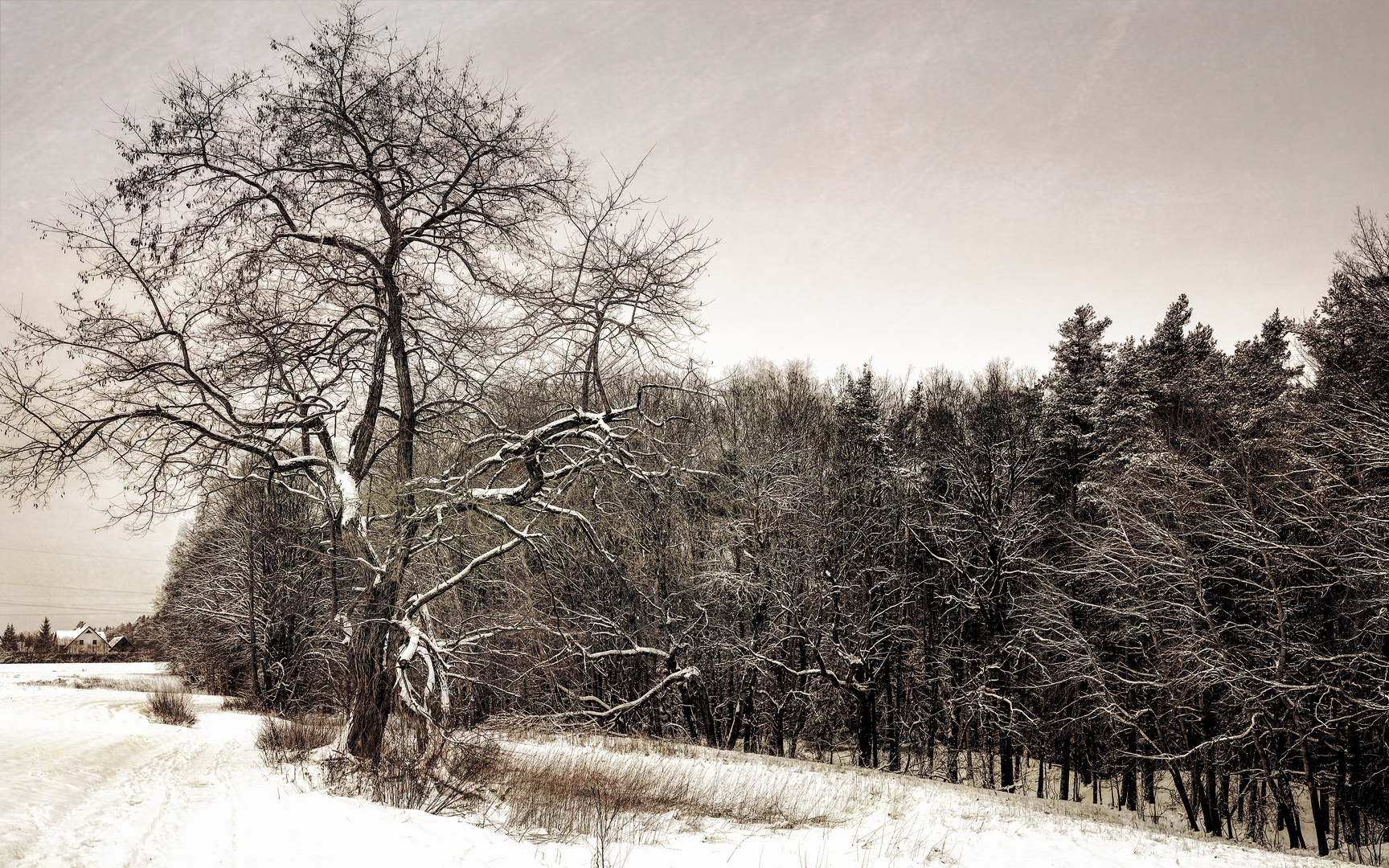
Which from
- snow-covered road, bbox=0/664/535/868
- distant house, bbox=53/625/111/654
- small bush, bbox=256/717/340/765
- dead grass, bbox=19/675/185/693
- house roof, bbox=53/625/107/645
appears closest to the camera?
snow-covered road, bbox=0/664/535/868

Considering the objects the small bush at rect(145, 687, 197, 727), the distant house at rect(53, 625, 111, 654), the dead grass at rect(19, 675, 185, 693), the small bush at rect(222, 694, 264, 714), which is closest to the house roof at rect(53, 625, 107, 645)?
the distant house at rect(53, 625, 111, 654)

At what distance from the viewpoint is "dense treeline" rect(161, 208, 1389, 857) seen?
15.7 m

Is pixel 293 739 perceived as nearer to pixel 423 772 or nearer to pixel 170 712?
pixel 423 772

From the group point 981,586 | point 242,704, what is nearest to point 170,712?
Answer: point 242,704

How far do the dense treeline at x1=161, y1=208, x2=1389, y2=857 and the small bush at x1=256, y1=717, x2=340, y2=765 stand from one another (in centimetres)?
101

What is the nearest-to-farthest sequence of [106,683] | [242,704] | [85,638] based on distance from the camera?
[242,704], [106,683], [85,638]

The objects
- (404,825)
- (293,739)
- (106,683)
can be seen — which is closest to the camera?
(404,825)

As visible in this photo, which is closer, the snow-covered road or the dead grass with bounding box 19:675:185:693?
the snow-covered road

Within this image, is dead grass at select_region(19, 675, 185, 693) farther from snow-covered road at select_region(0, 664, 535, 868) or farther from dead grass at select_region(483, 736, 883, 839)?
snow-covered road at select_region(0, 664, 535, 868)

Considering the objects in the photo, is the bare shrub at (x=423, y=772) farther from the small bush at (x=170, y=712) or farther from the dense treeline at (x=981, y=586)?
the small bush at (x=170, y=712)

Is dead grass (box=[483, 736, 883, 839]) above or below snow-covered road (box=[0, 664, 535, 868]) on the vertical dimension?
below

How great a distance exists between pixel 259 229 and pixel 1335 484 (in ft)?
71.0

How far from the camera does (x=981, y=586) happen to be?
23.5m

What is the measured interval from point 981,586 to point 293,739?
64.8 ft
